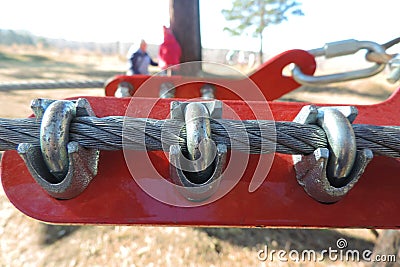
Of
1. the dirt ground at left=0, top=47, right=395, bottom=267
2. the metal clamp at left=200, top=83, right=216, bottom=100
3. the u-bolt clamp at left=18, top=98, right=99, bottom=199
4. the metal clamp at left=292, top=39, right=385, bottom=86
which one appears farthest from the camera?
the dirt ground at left=0, top=47, right=395, bottom=267

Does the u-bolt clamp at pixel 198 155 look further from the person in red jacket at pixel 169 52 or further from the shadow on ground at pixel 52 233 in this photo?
the shadow on ground at pixel 52 233

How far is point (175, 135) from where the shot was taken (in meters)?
0.43

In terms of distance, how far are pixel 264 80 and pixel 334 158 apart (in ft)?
3.20

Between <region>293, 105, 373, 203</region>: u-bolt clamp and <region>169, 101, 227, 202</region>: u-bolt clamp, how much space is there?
0.43ft

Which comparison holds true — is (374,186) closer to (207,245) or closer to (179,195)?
(179,195)

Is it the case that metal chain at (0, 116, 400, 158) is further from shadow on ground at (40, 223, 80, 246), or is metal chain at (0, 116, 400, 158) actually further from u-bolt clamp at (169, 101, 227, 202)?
shadow on ground at (40, 223, 80, 246)

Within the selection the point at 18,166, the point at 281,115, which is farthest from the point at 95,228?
the point at 281,115

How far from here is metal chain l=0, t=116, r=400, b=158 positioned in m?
0.42

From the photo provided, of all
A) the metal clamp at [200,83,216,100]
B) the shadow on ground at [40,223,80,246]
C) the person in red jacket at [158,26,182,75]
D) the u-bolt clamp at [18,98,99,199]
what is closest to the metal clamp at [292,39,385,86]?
the metal clamp at [200,83,216,100]

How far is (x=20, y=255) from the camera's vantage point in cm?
178

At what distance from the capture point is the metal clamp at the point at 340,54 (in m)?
1.21

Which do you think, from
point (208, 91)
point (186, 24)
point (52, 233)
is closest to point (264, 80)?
point (208, 91)

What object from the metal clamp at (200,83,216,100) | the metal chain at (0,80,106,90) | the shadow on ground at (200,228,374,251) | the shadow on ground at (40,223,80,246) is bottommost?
the shadow on ground at (200,228,374,251)

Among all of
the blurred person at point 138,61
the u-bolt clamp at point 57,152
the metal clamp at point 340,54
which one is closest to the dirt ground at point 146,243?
the metal clamp at point 340,54
